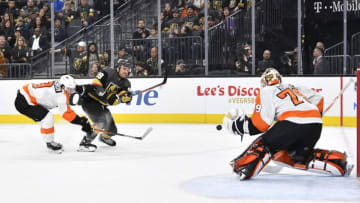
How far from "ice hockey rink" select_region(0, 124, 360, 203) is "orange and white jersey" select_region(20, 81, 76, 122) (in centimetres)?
48

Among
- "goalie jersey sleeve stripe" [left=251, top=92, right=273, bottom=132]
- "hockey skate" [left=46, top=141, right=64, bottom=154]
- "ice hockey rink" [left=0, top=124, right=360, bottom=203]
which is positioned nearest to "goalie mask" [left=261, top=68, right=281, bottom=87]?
"goalie jersey sleeve stripe" [left=251, top=92, right=273, bottom=132]

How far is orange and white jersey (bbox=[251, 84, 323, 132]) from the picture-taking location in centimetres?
442

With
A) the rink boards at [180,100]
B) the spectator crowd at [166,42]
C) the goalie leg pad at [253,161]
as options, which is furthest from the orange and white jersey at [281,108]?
the spectator crowd at [166,42]

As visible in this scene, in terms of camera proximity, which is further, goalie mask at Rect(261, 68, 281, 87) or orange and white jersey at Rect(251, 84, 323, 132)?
goalie mask at Rect(261, 68, 281, 87)

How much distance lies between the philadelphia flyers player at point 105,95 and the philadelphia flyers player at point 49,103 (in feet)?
1.51

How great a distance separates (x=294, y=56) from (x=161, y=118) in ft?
8.01

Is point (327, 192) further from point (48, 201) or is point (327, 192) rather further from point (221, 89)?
point (221, 89)

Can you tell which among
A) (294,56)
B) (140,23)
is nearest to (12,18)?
(140,23)

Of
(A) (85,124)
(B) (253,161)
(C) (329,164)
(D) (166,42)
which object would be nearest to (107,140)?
(A) (85,124)

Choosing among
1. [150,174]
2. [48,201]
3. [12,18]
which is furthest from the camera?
[12,18]

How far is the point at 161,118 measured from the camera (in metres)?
9.60

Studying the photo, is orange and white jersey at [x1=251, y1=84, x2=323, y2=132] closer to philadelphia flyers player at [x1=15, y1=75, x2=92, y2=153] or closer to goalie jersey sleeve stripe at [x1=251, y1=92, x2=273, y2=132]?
goalie jersey sleeve stripe at [x1=251, y1=92, x2=273, y2=132]

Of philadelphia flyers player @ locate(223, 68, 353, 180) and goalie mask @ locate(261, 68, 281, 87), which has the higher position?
goalie mask @ locate(261, 68, 281, 87)

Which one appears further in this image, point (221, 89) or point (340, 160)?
point (221, 89)
